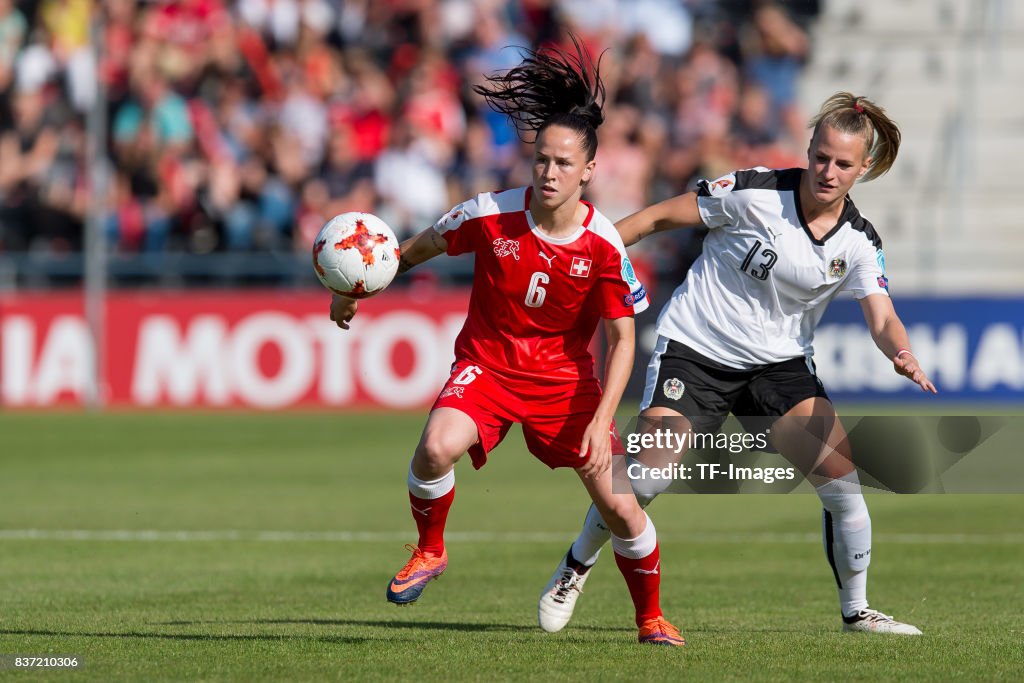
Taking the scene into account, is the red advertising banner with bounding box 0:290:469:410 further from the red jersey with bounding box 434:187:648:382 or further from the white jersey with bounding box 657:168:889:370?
the red jersey with bounding box 434:187:648:382

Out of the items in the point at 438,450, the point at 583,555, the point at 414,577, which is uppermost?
the point at 438,450

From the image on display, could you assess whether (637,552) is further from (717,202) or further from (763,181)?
(763,181)

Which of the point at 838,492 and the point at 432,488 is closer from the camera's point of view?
the point at 432,488

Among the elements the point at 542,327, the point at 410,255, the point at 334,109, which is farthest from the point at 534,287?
the point at 334,109

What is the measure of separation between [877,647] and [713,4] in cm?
1643

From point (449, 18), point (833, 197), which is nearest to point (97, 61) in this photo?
point (449, 18)

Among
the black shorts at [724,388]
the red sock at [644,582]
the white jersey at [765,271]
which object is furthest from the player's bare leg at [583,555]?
the white jersey at [765,271]

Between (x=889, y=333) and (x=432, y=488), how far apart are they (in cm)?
211

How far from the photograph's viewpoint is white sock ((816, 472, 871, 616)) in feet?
25.4

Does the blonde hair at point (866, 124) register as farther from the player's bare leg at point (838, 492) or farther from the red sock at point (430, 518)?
the red sock at point (430, 518)

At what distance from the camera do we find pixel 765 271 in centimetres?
765

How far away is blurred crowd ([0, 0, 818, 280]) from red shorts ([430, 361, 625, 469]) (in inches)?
500

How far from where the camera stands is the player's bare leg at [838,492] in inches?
299

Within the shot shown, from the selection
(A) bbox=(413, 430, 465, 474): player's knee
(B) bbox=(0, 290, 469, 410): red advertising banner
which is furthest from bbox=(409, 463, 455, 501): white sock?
(B) bbox=(0, 290, 469, 410): red advertising banner
